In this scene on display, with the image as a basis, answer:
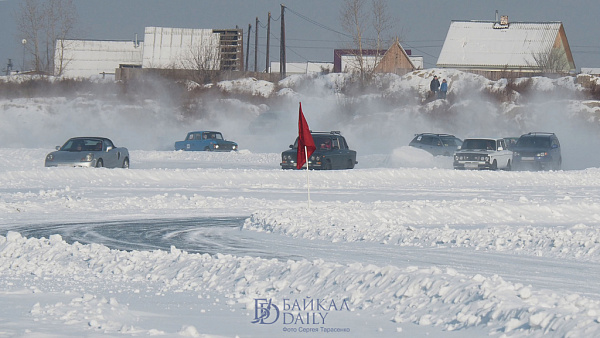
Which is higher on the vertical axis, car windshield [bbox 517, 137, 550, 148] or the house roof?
the house roof

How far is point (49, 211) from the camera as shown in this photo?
1845 centimetres

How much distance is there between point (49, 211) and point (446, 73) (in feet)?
158

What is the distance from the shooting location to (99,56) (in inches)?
3238

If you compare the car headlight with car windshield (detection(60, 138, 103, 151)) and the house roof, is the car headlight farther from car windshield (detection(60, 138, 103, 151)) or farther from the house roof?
the house roof

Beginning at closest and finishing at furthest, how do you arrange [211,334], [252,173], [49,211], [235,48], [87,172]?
[211,334]
[49,211]
[87,172]
[252,173]
[235,48]

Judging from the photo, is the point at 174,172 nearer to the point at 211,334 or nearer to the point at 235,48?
the point at 211,334

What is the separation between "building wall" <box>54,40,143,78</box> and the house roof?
3081 cm

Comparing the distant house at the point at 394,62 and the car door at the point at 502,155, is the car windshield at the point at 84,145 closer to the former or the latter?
the car door at the point at 502,155

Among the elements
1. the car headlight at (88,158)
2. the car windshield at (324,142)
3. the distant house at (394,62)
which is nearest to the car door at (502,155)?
the car windshield at (324,142)

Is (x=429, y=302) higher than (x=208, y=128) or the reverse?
the reverse

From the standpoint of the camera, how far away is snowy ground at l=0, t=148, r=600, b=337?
7.66 meters

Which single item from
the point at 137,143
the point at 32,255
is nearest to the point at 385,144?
the point at 137,143

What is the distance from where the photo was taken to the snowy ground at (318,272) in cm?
766

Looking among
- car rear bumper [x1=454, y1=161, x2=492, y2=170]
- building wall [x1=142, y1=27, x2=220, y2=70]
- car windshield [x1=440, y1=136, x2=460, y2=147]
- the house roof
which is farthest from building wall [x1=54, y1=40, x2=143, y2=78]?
car rear bumper [x1=454, y1=161, x2=492, y2=170]
